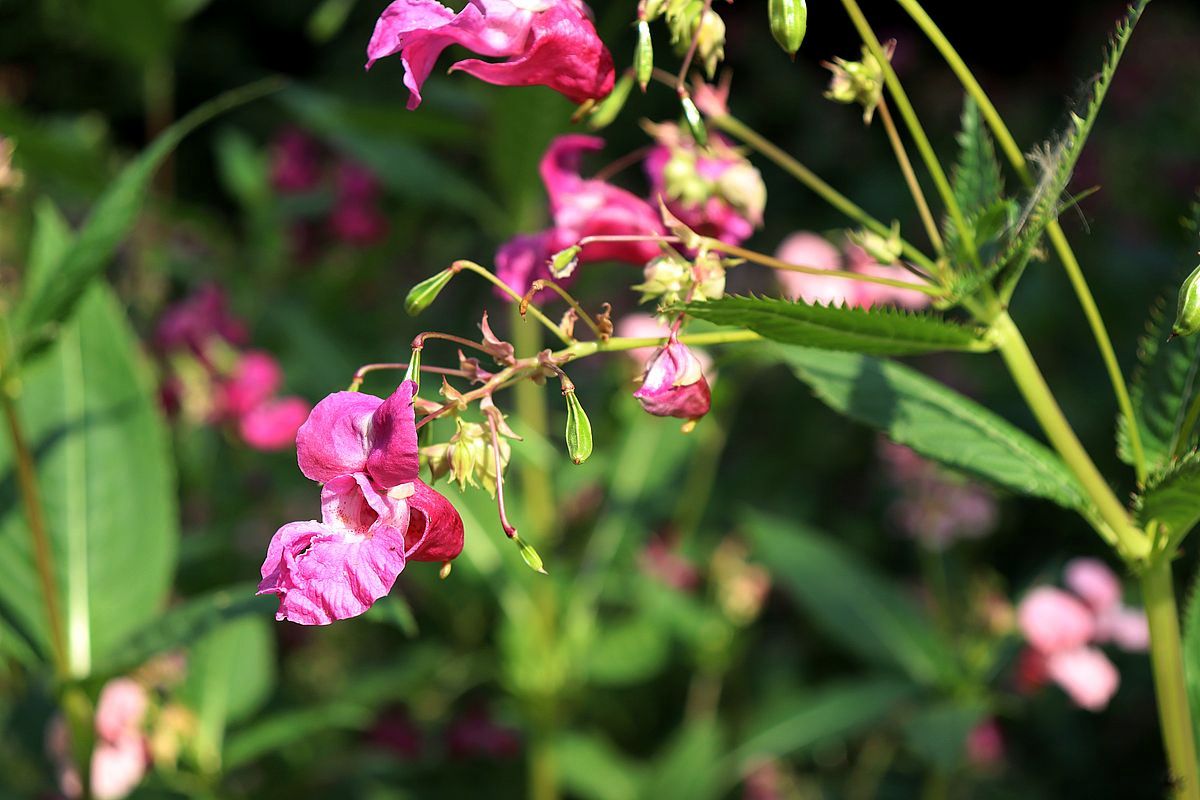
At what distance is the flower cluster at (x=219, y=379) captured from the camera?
178cm

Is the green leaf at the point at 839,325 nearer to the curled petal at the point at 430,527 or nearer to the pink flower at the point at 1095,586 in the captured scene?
the curled petal at the point at 430,527

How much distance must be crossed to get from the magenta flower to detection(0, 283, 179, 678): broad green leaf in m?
0.59

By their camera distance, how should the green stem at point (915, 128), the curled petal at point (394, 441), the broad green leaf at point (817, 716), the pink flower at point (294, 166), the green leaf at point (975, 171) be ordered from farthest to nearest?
the pink flower at point (294, 166), the broad green leaf at point (817, 716), the green leaf at point (975, 171), the green stem at point (915, 128), the curled petal at point (394, 441)

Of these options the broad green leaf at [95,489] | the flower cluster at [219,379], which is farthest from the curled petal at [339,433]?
the flower cluster at [219,379]

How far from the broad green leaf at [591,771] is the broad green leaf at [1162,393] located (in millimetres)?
1036

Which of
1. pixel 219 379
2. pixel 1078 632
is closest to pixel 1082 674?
pixel 1078 632

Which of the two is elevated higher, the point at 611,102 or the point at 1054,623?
the point at 611,102

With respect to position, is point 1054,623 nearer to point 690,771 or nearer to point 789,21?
point 690,771

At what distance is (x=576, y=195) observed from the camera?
2.78 ft

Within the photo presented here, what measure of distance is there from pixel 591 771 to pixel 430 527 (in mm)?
1133

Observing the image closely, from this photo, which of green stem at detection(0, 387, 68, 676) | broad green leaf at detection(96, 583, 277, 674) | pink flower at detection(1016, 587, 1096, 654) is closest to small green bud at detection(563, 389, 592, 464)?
broad green leaf at detection(96, 583, 277, 674)

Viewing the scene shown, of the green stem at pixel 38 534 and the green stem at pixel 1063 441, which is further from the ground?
the green stem at pixel 1063 441

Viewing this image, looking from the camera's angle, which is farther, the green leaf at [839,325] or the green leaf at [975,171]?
the green leaf at [975,171]

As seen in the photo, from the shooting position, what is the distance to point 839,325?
67 centimetres
